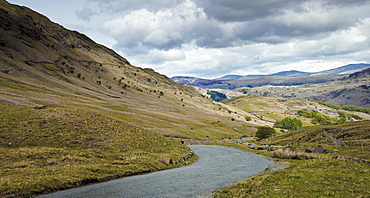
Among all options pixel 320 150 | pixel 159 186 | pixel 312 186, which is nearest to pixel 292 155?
pixel 320 150

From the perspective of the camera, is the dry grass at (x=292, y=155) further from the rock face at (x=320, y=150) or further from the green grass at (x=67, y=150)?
the green grass at (x=67, y=150)

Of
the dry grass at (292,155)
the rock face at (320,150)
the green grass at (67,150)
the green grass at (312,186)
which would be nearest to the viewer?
the green grass at (312,186)

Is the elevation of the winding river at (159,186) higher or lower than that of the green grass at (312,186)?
lower

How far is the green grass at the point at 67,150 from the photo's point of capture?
3180 cm

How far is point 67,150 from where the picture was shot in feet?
148

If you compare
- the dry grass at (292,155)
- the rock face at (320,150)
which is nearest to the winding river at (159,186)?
the dry grass at (292,155)

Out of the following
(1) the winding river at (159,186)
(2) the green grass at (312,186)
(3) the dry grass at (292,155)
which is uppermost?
(2) the green grass at (312,186)

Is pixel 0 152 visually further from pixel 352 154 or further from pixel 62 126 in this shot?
pixel 352 154

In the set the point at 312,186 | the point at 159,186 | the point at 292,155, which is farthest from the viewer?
the point at 292,155

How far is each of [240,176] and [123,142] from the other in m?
29.0

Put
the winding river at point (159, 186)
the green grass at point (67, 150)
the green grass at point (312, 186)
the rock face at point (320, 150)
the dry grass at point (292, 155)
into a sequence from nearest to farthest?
the green grass at point (312, 186)
the winding river at point (159, 186)
the green grass at point (67, 150)
the dry grass at point (292, 155)
the rock face at point (320, 150)

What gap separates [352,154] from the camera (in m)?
52.2

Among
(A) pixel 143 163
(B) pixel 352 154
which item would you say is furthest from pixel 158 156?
(B) pixel 352 154

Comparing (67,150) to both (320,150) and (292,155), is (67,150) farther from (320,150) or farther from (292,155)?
(320,150)
